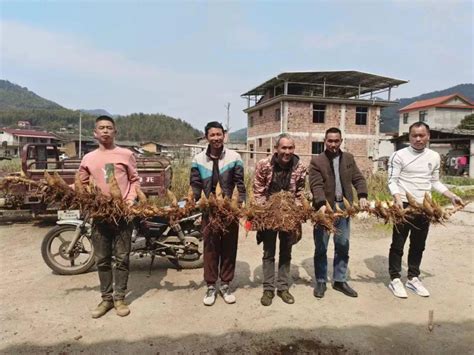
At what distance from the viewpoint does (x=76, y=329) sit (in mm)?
2826

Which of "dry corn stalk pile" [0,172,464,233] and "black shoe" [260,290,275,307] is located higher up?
"dry corn stalk pile" [0,172,464,233]

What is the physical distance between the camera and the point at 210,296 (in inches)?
132

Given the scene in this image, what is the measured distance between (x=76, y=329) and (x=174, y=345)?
94 cm

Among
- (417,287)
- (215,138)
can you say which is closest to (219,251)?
(215,138)

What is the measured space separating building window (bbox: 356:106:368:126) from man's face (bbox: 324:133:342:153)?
2150 centimetres

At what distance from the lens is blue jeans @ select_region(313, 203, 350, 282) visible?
3488 mm

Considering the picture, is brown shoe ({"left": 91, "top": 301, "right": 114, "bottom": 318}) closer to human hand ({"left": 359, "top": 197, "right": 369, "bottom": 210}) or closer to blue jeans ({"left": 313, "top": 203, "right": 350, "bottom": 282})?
blue jeans ({"left": 313, "top": 203, "right": 350, "bottom": 282})

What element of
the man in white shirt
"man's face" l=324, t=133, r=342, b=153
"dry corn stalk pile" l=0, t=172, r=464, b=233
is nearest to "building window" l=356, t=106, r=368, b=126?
the man in white shirt

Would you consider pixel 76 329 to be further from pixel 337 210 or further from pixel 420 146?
pixel 420 146

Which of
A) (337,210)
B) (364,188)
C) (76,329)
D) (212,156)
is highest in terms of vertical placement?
(212,156)

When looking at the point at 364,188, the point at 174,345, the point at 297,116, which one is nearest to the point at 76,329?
the point at 174,345

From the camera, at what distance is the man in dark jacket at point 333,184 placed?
11.0ft

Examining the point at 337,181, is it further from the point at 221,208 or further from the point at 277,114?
the point at 277,114

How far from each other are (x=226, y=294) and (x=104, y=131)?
6.84ft
